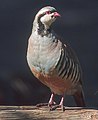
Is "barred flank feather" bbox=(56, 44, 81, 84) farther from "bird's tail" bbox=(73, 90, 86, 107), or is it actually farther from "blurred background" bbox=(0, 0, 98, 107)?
"blurred background" bbox=(0, 0, 98, 107)

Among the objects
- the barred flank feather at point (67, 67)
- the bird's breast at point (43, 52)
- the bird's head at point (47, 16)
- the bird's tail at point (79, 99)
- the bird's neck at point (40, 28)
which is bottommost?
the bird's tail at point (79, 99)

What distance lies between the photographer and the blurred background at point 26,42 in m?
8.34

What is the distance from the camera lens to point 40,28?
5.30m

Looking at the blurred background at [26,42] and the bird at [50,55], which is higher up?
the blurred background at [26,42]

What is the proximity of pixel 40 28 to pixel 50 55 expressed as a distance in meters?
0.24

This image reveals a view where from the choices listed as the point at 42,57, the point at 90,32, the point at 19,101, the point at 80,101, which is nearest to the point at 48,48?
the point at 42,57

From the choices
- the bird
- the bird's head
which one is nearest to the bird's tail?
the bird

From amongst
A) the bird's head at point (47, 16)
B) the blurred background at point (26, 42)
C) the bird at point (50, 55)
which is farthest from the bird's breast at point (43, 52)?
the blurred background at point (26, 42)

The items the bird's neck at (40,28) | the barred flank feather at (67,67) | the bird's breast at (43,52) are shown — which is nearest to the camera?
the bird's neck at (40,28)

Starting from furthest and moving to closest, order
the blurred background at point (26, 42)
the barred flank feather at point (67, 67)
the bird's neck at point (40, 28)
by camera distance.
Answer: the blurred background at point (26, 42) → the barred flank feather at point (67, 67) → the bird's neck at point (40, 28)

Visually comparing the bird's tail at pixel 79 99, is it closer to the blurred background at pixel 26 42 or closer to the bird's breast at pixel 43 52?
the bird's breast at pixel 43 52

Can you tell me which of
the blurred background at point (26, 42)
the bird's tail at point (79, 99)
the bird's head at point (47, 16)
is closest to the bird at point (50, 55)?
the bird's head at point (47, 16)

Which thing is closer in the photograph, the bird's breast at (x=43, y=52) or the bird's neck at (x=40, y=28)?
the bird's neck at (x=40, y=28)

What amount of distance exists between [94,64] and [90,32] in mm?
575
